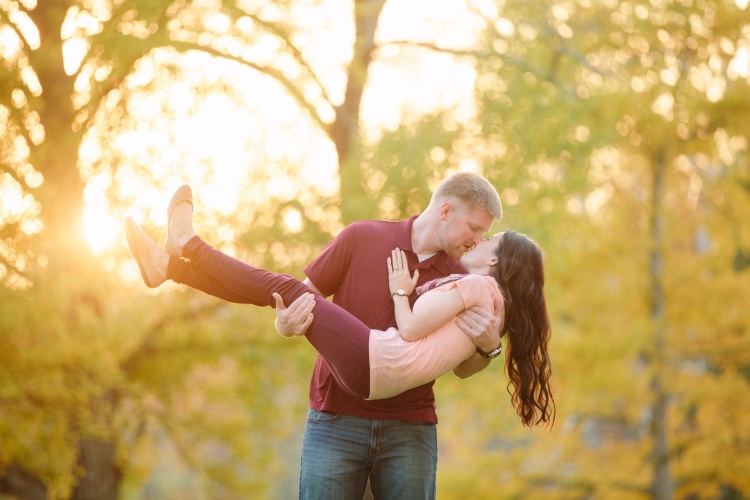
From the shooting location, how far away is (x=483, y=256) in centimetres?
330

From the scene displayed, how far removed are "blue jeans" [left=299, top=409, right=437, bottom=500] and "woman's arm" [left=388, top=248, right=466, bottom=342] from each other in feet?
1.11

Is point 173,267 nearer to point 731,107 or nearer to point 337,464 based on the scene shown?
point 337,464

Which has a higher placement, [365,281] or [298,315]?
[365,281]

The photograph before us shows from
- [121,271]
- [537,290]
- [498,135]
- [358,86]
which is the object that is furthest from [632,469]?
[537,290]

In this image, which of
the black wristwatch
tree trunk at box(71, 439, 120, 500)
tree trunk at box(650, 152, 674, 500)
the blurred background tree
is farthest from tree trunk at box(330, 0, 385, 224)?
the black wristwatch

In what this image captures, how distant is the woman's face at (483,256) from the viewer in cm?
329

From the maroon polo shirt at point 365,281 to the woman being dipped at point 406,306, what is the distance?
A: 0.07 meters

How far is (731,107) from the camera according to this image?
11070mm

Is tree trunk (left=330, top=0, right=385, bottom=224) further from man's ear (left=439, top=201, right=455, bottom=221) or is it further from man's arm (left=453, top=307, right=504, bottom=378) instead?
A: man's arm (left=453, top=307, right=504, bottom=378)

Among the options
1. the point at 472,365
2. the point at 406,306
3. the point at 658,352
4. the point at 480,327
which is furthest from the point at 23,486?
the point at 658,352

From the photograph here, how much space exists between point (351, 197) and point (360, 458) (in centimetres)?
605

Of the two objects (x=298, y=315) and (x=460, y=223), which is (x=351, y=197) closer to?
(x=460, y=223)

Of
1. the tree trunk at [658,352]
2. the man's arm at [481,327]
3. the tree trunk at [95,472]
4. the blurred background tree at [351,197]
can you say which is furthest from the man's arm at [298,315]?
the tree trunk at [658,352]

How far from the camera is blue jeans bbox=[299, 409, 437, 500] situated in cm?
300
